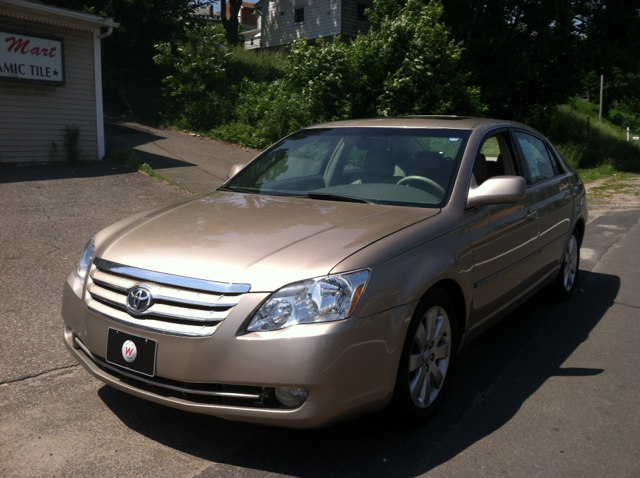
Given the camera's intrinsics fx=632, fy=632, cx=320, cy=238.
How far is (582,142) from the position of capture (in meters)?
24.9

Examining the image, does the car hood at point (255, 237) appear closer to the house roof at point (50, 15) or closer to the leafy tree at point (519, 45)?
the house roof at point (50, 15)

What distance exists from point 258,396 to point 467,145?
2.28 metres

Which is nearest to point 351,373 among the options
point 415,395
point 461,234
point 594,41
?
point 415,395

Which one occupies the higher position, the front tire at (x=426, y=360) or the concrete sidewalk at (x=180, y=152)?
the concrete sidewalk at (x=180, y=152)

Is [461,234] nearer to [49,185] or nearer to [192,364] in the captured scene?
[192,364]

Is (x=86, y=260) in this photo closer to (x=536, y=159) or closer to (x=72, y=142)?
(x=536, y=159)

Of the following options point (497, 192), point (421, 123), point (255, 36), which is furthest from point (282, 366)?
point (255, 36)

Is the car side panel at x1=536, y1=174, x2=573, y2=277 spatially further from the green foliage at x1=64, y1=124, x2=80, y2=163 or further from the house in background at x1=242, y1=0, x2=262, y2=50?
the house in background at x1=242, y1=0, x2=262, y2=50

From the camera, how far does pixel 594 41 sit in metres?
22.0

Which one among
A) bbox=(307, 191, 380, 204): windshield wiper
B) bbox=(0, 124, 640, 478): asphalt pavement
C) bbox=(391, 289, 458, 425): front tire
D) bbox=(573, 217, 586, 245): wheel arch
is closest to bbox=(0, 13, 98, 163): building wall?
bbox=(0, 124, 640, 478): asphalt pavement

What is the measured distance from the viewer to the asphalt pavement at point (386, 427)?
3.00 meters

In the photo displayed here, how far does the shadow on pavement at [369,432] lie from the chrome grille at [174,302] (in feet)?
2.21

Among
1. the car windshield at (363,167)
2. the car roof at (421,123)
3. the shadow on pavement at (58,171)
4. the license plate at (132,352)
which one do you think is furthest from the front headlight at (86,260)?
the shadow on pavement at (58,171)

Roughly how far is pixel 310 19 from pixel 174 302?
1324 inches
